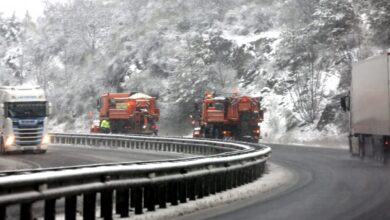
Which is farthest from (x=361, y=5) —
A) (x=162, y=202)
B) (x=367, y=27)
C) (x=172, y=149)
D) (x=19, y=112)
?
(x=162, y=202)

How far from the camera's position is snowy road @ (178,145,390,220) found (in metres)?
10.9

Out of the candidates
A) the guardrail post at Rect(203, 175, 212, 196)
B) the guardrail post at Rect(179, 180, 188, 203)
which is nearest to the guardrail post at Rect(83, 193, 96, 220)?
the guardrail post at Rect(179, 180, 188, 203)

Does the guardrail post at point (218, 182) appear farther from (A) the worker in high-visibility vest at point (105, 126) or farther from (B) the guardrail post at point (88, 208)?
(A) the worker in high-visibility vest at point (105, 126)

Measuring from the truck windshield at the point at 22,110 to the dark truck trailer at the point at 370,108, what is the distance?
15.5m

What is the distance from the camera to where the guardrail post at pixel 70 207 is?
30.0 ft

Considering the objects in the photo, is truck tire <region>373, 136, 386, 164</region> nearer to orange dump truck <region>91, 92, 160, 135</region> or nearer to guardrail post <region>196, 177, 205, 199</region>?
guardrail post <region>196, 177, 205, 199</region>

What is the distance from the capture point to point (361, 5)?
167ft

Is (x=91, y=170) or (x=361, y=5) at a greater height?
(x=361, y=5)

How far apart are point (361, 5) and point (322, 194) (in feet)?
129

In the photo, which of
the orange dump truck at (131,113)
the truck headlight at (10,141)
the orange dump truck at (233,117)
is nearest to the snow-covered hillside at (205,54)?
the orange dump truck at (233,117)

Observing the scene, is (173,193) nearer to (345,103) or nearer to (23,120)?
(345,103)

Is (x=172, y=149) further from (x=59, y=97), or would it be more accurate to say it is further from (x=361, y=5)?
(x=59, y=97)

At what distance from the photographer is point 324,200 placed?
42.5 feet

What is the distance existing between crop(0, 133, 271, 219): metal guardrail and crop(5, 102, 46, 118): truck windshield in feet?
58.3
